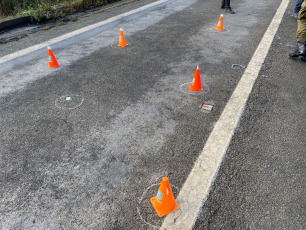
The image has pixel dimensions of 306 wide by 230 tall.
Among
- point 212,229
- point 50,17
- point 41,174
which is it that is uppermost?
point 50,17

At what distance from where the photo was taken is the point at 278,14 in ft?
28.2

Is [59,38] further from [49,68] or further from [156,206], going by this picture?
[156,206]

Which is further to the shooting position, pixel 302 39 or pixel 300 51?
pixel 302 39

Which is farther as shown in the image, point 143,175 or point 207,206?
point 143,175

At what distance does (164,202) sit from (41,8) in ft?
26.9

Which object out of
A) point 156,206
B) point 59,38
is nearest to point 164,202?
point 156,206

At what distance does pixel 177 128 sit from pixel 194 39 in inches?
154

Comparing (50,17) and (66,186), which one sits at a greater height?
(50,17)

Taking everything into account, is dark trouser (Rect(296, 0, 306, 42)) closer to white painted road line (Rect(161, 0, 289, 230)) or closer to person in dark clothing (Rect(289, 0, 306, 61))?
person in dark clothing (Rect(289, 0, 306, 61))

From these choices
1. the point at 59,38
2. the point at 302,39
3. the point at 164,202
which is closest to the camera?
the point at 164,202

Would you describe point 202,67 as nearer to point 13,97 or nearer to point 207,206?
point 207,206

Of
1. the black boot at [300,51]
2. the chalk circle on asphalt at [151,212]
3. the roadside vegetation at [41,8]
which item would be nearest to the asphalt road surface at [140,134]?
the chalk circle on asphalt at [151,212]

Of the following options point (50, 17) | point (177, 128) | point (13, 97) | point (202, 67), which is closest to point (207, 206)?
point (177, 128)

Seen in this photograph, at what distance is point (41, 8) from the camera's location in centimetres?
793
